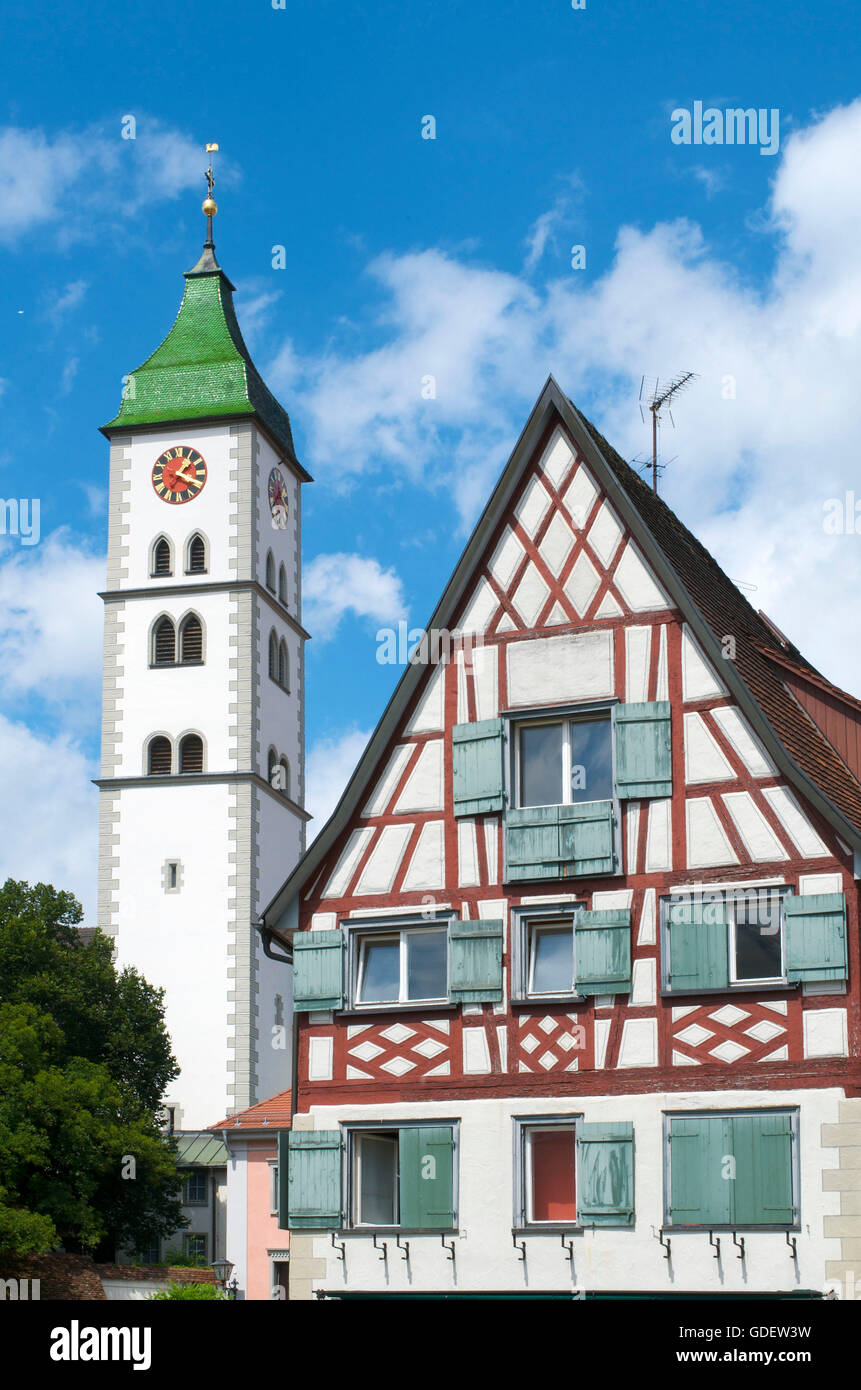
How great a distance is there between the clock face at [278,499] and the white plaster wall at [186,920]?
11268 mm

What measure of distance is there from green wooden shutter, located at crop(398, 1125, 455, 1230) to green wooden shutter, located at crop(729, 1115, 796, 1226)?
11.0ft

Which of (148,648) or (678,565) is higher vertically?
(148,648)

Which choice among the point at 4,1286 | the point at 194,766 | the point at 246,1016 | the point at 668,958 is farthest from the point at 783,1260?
the point at 194,766

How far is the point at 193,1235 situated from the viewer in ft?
178

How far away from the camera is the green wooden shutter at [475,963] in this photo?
22.7 metres

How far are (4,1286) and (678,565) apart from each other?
2110 cm

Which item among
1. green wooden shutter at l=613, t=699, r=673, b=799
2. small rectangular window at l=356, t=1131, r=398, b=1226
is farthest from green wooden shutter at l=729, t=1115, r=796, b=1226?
small rectangular window at l=356, t=1131, r=398, b=1226

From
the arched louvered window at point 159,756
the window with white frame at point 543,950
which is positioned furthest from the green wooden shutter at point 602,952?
the arched louvered window at point 159,756

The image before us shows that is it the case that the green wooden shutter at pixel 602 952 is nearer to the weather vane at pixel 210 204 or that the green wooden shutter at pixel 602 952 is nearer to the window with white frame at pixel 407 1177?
the window with white frame at pixel 407 1177

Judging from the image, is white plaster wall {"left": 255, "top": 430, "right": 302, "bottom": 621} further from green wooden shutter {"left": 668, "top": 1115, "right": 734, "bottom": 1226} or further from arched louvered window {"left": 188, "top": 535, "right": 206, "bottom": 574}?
green wooden shutter {"left": 668, "top": 1115, "right": 734, "bottom": 1226}

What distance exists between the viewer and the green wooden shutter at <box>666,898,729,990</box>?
2150 centimetres

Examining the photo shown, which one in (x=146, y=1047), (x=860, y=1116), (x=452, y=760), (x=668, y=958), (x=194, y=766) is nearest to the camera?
(x=860, y=1116)

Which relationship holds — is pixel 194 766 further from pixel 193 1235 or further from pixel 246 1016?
pixel 193 1235

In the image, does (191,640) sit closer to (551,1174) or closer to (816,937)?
(551,1174)
